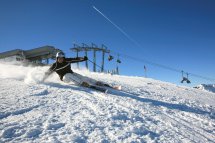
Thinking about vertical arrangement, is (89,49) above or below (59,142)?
above

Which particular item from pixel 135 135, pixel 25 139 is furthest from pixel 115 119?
pixel 25 139

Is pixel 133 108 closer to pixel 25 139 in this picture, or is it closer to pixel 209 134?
pixel 209 134

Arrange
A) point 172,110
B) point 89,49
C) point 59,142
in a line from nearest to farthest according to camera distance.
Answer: point 59,142
point 172,110
point 89,49

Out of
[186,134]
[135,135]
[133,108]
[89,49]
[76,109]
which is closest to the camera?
[135,135]

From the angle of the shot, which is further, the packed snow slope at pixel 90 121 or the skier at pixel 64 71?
the skier at pixel 64 71

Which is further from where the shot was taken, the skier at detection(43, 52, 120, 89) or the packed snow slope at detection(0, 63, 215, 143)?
the skier at detection(43, 52, 120, 89)

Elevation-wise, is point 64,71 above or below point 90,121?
above

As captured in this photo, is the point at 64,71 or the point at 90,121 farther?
the point at 64,71

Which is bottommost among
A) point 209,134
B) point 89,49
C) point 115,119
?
point 209,134

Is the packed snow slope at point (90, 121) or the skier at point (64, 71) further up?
the skier at point (64, 71)

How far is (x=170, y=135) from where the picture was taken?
14.2 ft

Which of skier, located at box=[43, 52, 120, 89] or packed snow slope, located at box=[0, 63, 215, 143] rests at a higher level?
skier, located at box=[43, 52, 120, 89]

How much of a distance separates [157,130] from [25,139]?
2.76 metres

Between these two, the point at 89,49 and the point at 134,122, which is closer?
the point at 134,122
